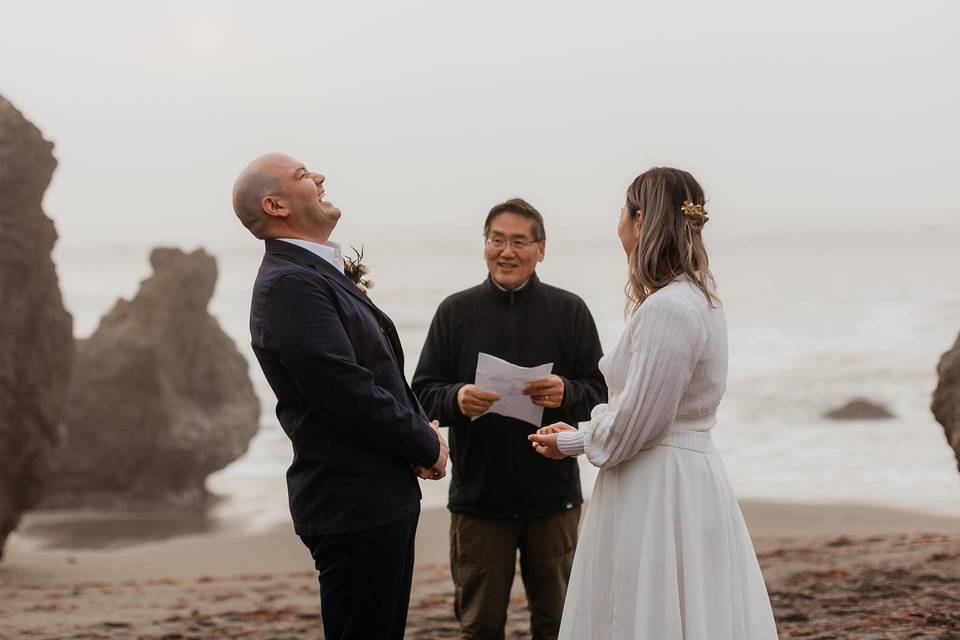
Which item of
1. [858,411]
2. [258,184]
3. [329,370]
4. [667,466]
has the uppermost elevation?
[858,411]

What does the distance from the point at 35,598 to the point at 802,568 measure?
537cm

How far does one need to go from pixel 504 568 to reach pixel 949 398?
3436 mm

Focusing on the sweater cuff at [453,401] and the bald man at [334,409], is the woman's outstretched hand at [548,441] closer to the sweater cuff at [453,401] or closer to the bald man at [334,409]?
the bald man at [334,409]

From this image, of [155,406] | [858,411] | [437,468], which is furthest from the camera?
[858,411]

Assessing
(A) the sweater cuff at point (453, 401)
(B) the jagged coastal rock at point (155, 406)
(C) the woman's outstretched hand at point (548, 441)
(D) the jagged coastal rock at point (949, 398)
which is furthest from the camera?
(B) the jagged coastal rock at point (155, 406)

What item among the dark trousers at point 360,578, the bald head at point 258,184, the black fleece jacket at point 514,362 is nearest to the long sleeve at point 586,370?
the black fleece jacket at point 514,362

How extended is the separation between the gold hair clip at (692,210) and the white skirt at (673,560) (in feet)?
2.30

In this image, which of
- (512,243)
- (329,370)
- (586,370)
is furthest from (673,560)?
(512,243)

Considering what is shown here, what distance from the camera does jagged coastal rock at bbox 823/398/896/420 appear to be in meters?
20.2

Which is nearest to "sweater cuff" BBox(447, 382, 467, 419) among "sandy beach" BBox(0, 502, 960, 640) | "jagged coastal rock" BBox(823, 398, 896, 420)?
"sandy beach" BBox(0, 502, 960, 640)

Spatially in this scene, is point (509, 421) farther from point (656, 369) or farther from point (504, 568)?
point (656, 369)

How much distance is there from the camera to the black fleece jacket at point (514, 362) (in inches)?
185

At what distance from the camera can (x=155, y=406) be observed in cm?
1281

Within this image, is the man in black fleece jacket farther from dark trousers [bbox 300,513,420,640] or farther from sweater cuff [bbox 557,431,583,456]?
dark trousers [bbox 300,513,420,640]
